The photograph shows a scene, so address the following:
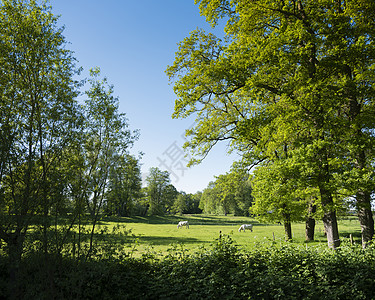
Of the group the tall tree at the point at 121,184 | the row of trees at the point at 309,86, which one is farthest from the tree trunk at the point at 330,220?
the tall tree at the point at 121,184

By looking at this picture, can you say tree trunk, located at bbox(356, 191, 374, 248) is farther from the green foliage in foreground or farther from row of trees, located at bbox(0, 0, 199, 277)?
row of trees, located at bbox(0, 0, 199, 277)

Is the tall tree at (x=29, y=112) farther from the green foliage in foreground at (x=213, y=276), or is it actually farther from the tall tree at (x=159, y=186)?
the tall tree at (x=159, y=186)

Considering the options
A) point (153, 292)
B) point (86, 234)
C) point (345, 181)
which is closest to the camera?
point (86, 234)

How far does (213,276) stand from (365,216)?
27.7 ft

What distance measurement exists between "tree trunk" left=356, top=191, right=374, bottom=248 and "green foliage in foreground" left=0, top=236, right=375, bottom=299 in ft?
10.3

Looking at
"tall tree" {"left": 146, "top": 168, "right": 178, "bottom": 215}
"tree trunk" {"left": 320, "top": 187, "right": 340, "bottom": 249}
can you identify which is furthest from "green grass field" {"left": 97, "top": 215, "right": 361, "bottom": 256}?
"tall tree" {"left": 146, "top": 168, "right": 178, "bottom": 215}

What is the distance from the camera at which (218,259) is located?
835 cm

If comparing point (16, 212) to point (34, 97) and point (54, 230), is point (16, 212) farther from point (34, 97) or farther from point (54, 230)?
point (34, 97)

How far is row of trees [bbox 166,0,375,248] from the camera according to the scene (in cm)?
966

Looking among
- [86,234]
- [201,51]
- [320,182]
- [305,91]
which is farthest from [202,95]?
[86,234]

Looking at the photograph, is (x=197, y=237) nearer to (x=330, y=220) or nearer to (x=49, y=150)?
(x=330, y=220)

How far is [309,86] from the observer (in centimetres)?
949

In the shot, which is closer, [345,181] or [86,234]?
[86,234]

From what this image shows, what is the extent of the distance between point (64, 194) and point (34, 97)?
3137mm
